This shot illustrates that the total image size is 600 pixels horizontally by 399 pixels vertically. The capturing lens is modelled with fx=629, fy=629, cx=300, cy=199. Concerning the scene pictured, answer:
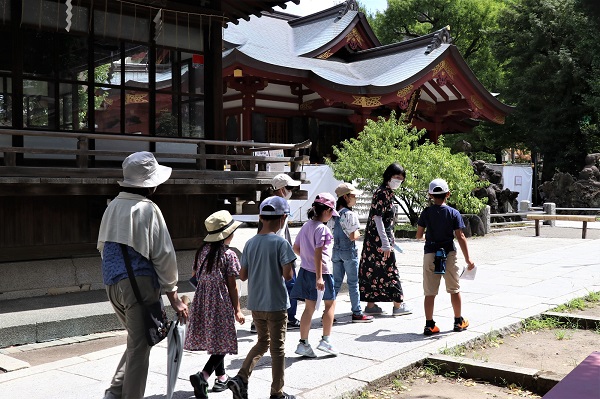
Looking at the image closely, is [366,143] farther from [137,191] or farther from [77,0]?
[137,191]

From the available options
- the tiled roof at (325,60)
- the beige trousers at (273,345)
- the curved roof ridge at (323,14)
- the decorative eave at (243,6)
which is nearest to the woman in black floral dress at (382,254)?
the beige trousers at (273,345)

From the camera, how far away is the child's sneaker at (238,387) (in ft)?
14.4

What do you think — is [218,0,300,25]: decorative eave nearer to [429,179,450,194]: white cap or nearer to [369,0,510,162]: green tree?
[429,179,450,194]: white cap

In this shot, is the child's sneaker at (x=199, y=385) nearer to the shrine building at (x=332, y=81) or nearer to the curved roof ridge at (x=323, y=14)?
the shrine building at (x=332, y=81)

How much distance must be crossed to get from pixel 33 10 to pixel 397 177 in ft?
18.0

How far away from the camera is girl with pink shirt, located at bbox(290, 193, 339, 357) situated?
561cm

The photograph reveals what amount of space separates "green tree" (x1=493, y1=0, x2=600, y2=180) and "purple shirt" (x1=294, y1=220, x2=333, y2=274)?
28106mm

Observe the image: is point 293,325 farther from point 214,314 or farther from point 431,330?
point 214,314

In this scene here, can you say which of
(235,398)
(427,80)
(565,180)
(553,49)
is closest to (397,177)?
(235,398)

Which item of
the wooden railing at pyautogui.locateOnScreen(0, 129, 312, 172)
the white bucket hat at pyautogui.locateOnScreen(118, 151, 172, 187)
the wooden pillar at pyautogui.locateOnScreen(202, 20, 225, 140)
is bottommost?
the white bucket hat at pyautogui.locateOnScreen(118, 151, 172, 187)

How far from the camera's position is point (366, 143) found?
17875 mm

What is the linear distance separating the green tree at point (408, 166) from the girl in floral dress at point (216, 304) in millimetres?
11960

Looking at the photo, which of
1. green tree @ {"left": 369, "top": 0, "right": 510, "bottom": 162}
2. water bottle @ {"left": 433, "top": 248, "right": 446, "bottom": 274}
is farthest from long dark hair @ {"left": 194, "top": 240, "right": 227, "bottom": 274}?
green tree @ {"left": 369, "top": 0, "right": 510, "bottom": 162}

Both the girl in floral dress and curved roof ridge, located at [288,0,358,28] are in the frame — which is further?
curved roof ridge, located at [288,0,358,28]
